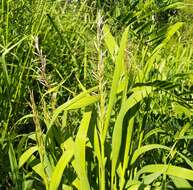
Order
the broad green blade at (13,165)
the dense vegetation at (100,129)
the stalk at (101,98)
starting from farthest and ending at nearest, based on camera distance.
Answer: the broad green blade at (13,165) < the dense vegetation at (100,129) < the stalk at (101,98)

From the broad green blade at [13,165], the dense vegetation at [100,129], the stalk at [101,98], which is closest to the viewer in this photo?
the stalk at [101,98]

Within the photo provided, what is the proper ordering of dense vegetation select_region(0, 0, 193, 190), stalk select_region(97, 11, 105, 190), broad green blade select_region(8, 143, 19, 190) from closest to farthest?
1. stalk select_region(97, 11, 105, 190)
2. dense vegetation select_region(0, 0, 193, 190)
3. broad green blade select_region(8, 143, 19, 190)

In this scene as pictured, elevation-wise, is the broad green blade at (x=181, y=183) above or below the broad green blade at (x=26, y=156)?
below

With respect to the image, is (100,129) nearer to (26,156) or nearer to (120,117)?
(120,117)

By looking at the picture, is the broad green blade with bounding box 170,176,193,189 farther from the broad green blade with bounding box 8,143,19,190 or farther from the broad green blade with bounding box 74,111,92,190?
the broad green blade with bounding box 8,143,19,190

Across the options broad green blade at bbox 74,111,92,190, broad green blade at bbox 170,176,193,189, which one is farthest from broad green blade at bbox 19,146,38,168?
broad green blade at bbox 170,176,193,189

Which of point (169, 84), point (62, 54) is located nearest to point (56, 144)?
point (169, 84)

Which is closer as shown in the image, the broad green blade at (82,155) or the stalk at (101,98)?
the stalk at (101,98)

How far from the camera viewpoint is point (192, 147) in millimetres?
1824

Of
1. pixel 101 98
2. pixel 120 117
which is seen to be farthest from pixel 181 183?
pixel 101 98

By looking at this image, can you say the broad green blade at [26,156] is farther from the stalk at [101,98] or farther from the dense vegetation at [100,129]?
the stalk at [101,98]

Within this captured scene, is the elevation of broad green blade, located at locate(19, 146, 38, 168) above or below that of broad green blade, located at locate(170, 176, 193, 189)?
above

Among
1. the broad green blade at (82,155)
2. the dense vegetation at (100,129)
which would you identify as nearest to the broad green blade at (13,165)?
the dense vegetation at (100,129)

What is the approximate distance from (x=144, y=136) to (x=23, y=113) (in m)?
0.61
